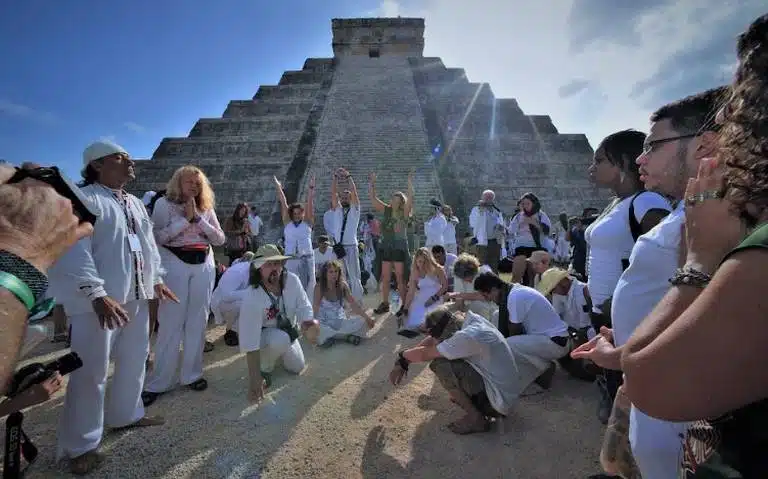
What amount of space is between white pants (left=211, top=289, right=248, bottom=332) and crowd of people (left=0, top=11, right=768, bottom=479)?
0.03 m

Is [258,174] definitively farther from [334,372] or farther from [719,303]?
[719,303]

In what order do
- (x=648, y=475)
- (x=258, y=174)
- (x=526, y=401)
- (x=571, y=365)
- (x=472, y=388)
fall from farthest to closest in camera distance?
(x=258, y=174), (x=571, y=365), (x=526, y=401), (x=472, y=388), (x=648, y=475)

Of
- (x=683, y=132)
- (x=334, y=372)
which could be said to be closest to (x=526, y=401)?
(x=334, y=372)

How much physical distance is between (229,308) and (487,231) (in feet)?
17.0

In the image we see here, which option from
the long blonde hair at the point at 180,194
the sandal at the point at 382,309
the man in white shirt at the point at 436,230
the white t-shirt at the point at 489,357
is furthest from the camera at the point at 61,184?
the man in white shirt at the point at 436,230

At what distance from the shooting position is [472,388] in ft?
10.1

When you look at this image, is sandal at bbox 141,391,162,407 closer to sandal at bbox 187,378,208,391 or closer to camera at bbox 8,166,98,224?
sandal at bbox 187,378,208,391

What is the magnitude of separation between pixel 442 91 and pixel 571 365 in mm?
18177

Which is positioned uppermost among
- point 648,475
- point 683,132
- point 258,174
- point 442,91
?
point 442,91

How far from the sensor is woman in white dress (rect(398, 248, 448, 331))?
17.5ft

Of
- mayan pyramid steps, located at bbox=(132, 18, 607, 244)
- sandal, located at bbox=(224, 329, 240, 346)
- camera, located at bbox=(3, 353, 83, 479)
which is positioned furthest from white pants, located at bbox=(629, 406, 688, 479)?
mayan pyramid steps, located at bbox=(132, 18, 607, 244)

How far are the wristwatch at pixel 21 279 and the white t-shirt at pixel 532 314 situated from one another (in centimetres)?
357

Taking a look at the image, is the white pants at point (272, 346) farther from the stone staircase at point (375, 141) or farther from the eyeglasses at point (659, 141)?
the stone staircase at point (375, 141)

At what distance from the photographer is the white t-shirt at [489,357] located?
9.95 ft
